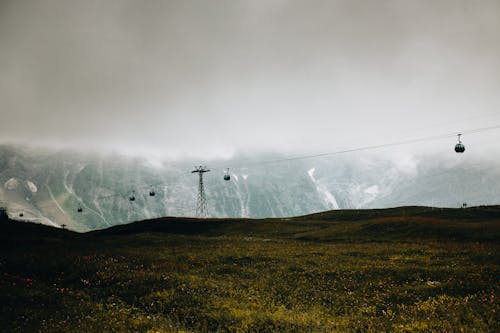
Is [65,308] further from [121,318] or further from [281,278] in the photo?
[281,278]

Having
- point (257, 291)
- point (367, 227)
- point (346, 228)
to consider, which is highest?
point (367, 227)

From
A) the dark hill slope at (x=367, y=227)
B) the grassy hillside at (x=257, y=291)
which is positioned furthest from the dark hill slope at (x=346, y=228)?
the grassy hillside at (x=257, y=291)

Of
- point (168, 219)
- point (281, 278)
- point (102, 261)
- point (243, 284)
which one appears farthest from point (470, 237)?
point (168, 219)

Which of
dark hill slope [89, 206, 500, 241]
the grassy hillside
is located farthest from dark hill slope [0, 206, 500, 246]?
the grassy hillside

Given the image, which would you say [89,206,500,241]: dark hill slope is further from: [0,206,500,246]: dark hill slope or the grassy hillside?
the grassy hillside

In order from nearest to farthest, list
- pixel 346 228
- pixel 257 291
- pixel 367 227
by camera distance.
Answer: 1. pixel 257 291
2. pixel 367 227
3. pixel 346 228

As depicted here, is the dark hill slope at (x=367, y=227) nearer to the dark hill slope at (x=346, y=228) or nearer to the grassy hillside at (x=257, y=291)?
the dark hill slope at (x=346, y=228)

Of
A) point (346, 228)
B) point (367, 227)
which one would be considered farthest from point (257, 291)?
point (346, 228)

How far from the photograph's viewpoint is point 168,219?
3679 inches

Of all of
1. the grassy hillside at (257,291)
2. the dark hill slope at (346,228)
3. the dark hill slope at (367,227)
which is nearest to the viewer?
the grassy hillside at (257,291)

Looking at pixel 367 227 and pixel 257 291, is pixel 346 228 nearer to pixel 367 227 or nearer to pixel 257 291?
pixel 367 227

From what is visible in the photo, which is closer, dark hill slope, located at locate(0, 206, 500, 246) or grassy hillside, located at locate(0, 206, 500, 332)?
grassy hillside, located at locate(0, 206, 500, 332)

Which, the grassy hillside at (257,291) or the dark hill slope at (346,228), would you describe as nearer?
the grassy hillside at (257,291)

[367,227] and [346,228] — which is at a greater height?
[367,227]
